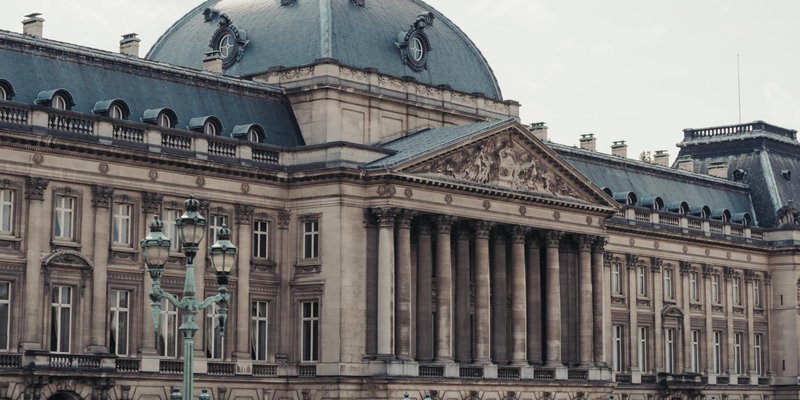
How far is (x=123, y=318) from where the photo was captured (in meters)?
84.4

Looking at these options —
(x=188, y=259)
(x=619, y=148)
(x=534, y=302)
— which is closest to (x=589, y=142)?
(x=619, y=148)

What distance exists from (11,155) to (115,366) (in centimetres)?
1131

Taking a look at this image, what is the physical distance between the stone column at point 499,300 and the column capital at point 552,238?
145 inches

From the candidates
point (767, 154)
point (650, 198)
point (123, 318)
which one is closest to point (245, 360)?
point (123, 318)

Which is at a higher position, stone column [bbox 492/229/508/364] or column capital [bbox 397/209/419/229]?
column capital [bbox 397/209/419/229]

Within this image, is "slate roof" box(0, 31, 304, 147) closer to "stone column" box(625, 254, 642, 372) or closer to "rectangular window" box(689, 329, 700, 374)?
"stone column" box(625, 254, 642, 372)

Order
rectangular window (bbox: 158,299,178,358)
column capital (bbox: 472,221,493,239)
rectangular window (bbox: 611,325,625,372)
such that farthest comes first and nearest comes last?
rectangular window (bbox: 611,325,625,372), column capital (bbox: 472,221,493,239), rectangular window (bbox: 158,299,178,358)

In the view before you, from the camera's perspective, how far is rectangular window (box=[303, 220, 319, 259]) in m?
92.2

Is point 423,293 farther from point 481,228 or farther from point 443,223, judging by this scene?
point 481,228

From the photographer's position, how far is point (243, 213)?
90250 mm

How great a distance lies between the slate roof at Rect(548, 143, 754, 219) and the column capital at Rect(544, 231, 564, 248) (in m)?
13.1

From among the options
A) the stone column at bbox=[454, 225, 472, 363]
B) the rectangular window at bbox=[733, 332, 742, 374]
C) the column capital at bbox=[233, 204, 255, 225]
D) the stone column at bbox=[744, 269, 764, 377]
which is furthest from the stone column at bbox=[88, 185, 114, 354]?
the stone column at bbox=[744, 269, 764, 377]

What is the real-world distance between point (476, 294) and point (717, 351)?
1410 inches

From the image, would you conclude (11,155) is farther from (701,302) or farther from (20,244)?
(701,302)
